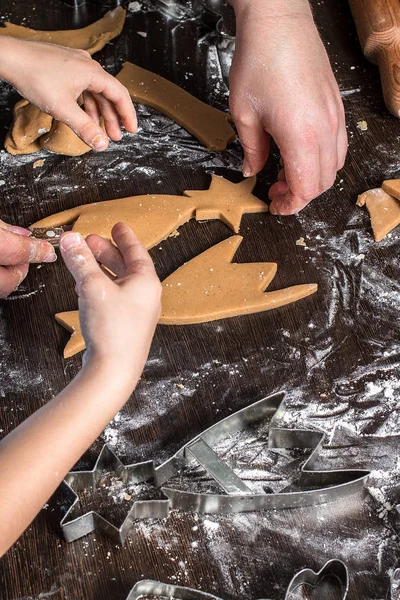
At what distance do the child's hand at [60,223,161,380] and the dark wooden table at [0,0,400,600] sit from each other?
21cm

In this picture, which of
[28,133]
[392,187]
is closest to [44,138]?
[28,133]

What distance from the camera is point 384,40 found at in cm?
144

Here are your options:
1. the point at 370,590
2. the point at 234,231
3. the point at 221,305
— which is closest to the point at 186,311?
the point at 221,305

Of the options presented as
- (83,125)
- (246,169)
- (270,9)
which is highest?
(270,9)

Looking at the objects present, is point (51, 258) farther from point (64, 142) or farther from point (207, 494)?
point (207, 494)

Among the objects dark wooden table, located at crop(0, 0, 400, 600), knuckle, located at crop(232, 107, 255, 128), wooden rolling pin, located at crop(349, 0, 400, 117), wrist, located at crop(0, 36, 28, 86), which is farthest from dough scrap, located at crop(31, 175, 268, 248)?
wooden rolling pin, located at crop(349, 0, 400, 117)

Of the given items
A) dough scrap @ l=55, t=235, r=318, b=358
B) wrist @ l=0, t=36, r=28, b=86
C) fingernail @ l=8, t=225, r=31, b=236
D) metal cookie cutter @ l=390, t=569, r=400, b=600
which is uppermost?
wrist @ l=0, t=36, r=28, b=86

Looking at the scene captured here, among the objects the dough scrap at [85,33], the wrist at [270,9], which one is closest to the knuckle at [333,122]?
the wrist at [270,9]

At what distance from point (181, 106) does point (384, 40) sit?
1.40ft

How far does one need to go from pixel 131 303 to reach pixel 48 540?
0.31 m

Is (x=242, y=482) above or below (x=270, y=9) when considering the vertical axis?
below

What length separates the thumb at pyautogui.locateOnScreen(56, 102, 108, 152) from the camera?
45.8 inches

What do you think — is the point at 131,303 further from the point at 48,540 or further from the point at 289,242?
the point at 289,242

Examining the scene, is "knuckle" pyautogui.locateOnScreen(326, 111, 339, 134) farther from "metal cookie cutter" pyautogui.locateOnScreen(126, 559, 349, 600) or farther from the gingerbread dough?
"metal cookie cutter" pyautogui.locateOnScreen(126, 559, 349, 600)
